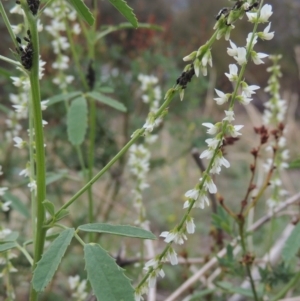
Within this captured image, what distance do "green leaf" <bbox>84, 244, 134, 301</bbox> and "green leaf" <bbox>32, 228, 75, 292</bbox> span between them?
1.1 inches

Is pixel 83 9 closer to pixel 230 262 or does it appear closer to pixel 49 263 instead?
pixel 49 263

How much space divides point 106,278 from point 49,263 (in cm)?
6

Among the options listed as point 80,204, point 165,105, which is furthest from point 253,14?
point 80,204

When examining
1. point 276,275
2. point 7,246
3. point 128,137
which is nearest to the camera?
point 7,246

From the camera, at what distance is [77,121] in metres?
0.92

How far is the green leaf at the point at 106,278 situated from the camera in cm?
50

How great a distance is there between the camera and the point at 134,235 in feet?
1.81

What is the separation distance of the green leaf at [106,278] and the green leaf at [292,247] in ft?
1.16

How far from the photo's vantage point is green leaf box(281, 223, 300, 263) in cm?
77

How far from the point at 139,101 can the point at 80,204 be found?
1.86 feet

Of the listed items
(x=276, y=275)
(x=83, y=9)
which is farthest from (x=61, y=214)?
(x=276, y=275)

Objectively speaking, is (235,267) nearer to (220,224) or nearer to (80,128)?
(220,224)

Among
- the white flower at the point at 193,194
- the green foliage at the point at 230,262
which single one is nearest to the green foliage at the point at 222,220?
the green foliage at the point at 230,262

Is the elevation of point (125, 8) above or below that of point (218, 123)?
above
